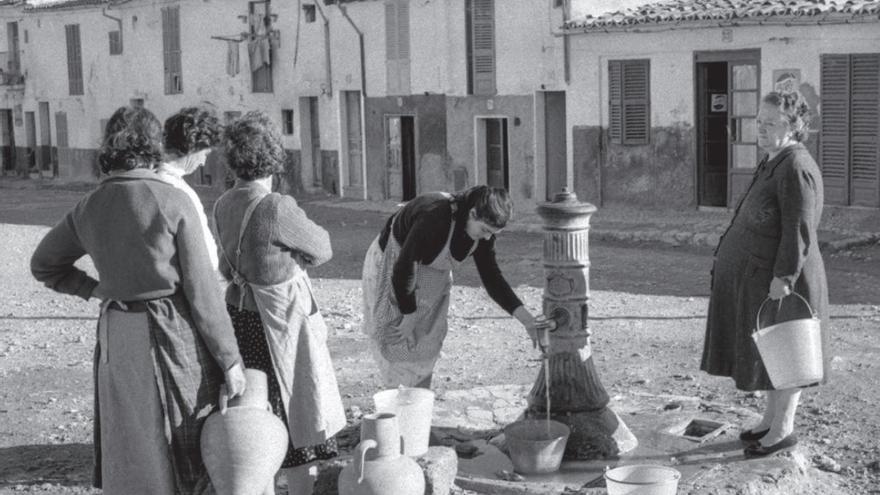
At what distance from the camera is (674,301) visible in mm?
10680

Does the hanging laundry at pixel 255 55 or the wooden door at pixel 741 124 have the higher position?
the hanging laundry at pixel 255 55

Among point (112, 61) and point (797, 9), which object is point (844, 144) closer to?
point (797, 9)

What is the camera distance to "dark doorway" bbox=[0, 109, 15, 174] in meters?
34.6

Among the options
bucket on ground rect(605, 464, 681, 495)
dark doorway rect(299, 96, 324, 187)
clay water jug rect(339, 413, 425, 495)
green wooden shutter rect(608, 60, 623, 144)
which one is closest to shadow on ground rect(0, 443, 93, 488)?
clay water jug rect(339, 413, 425, 495)

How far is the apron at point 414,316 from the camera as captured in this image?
5727 mm

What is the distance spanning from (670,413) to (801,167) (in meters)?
1.67

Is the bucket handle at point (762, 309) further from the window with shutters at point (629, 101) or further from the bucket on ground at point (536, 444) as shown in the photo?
the window with shutters at point (629, 101)

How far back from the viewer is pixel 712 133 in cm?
1700

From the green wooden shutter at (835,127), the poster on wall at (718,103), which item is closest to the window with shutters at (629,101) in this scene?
the poster on wall at (718,103)

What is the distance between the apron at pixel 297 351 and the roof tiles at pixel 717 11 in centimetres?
1132

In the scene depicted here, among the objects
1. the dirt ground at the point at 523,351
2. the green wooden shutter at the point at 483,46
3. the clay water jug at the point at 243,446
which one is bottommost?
the dirt ground at the point at 523,351

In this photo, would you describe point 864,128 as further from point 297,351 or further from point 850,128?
point 297,351

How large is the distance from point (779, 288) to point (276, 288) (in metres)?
2.23

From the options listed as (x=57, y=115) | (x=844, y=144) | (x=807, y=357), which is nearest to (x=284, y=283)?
(x=807, y=357)
